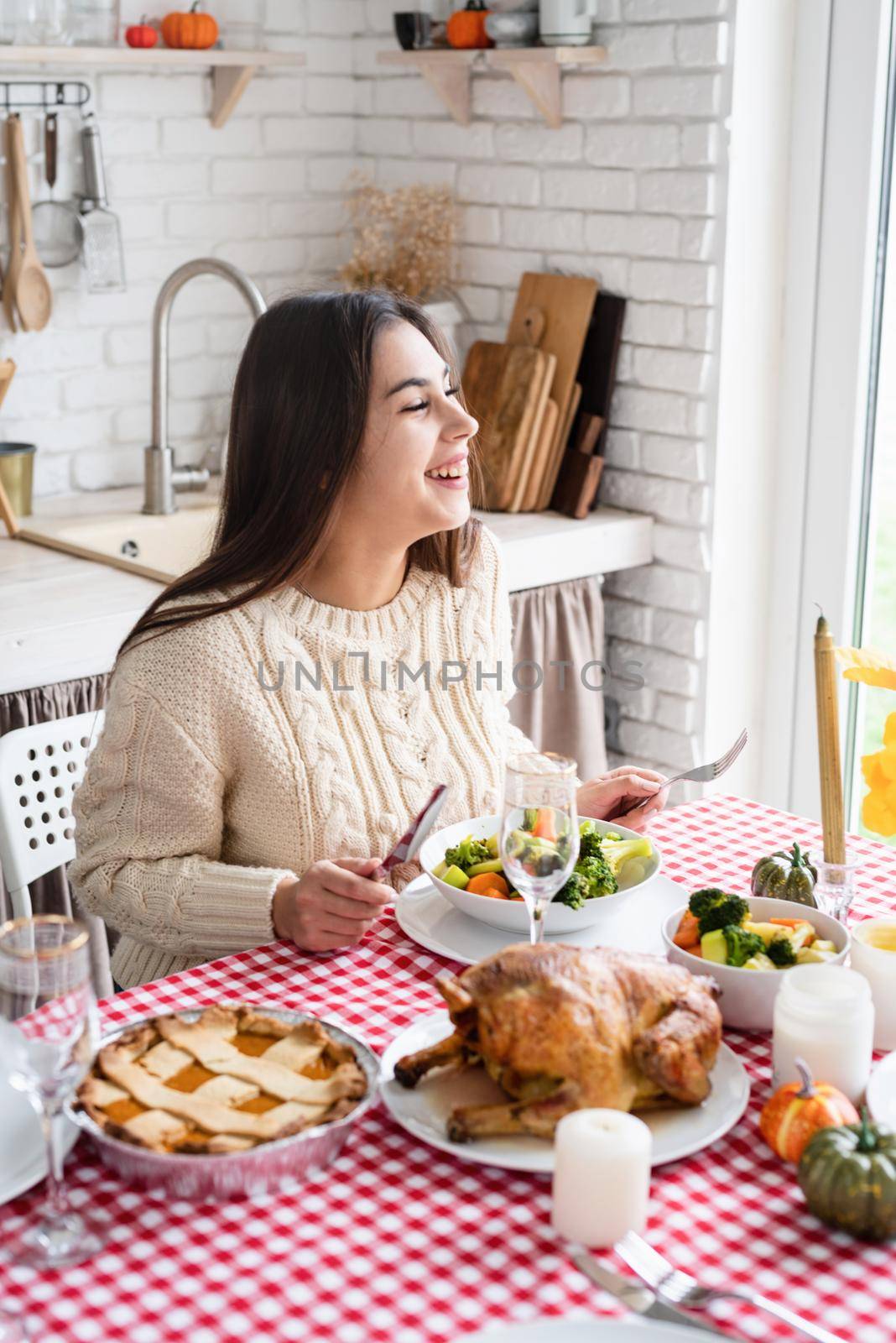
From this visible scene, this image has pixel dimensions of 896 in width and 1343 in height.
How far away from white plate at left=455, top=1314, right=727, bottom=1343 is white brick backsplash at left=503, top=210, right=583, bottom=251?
2330 millimetres

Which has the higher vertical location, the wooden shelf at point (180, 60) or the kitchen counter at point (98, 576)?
the wooden shelf at point (180, 60)

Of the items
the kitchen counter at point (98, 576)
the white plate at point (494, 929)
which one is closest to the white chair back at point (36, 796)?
the kitchen counter at point (98, 576)

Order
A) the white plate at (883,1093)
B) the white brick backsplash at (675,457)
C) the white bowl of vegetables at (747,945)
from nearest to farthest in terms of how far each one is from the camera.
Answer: the white plate at (883,1093)
the white bowl of vegetables at (747,945)
the white brick backsplash at (675,457)

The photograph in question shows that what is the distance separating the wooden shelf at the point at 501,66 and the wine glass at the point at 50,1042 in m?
2.16

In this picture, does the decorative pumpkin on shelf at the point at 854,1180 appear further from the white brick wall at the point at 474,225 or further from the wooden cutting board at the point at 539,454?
the wooden cutting board at the point at 539,454

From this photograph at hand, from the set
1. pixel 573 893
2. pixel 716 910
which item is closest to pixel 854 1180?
pixel 716 910

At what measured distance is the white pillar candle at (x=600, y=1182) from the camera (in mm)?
972

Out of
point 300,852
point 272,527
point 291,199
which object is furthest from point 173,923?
point 291,199

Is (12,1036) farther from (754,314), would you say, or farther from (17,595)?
(754,314)

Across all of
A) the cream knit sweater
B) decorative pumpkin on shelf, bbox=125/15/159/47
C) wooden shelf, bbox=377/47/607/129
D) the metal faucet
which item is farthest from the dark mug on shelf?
the cream knit sweater

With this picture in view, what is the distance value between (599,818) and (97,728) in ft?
2.40

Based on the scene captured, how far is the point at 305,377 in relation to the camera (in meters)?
1.74

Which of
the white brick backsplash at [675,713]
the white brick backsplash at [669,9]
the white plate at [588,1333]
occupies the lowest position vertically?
the white brick backsplash at [675,713]

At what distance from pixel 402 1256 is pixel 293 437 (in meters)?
1.01
